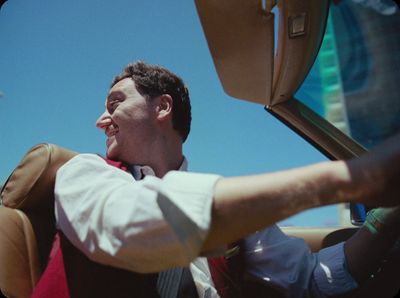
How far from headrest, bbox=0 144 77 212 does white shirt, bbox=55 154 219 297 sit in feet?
1.45

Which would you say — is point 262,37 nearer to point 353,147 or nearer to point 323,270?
point 353,147

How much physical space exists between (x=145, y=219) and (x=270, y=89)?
3.13ft

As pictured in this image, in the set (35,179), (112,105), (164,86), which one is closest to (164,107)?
(164,86)

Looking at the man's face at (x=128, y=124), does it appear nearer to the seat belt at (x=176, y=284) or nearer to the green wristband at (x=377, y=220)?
the seat belt at (x=176, y=284)

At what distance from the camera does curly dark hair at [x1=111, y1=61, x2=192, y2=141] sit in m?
1.69

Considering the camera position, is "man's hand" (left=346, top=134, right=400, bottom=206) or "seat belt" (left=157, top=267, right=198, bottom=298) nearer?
"man's hand" (left=346, top=134, right=400, bottom=206)

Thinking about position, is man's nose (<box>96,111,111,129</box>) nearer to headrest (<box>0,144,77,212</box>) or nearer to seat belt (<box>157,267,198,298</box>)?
headrest (<box>0,144,77,212</box>)

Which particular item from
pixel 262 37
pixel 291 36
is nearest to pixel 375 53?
pixel 291 36

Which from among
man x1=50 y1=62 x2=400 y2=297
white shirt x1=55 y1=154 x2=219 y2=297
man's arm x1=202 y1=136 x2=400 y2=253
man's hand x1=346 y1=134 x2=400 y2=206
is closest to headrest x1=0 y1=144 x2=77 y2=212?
man x1=50 y1=62 x2=400 y2=297

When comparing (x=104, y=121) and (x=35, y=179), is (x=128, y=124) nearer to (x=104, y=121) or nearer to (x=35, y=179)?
(x=104, y=121)

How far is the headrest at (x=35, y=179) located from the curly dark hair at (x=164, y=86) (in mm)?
520

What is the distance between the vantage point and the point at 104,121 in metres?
1.55

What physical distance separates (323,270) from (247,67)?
0.88 metres

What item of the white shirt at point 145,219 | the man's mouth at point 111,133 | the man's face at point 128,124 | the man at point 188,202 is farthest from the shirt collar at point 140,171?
the white shirt at point 145,219
